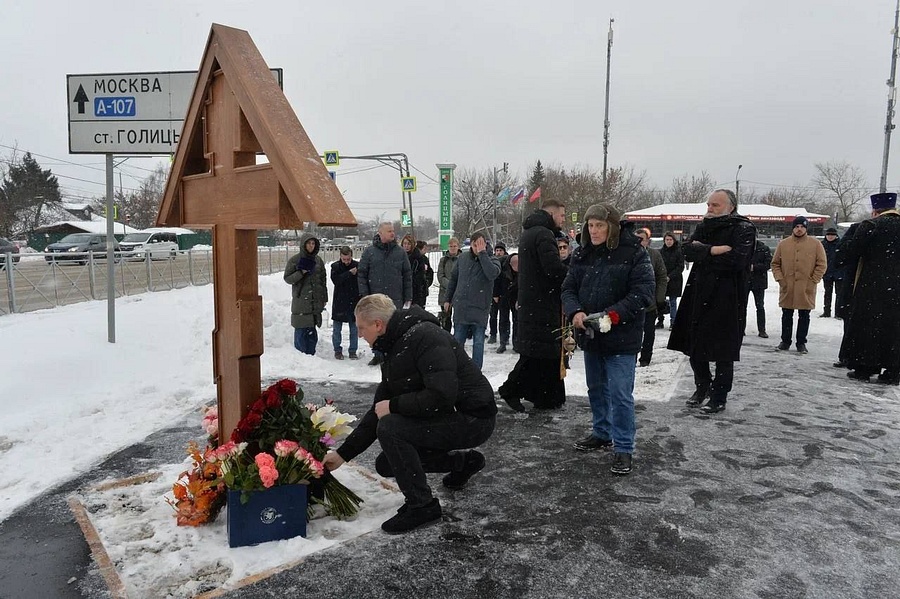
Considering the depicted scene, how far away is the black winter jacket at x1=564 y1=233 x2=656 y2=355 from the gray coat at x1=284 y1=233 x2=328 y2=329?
4.65m

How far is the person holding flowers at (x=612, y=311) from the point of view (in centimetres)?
451

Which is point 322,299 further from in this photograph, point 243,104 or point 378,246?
point 243,104

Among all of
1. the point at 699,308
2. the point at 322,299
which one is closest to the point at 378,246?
the point at 322,299

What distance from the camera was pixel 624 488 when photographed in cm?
418

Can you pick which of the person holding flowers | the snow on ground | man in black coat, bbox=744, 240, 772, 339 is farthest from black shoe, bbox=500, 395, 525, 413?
man in black coat, bbox=744, 240, 772, 339

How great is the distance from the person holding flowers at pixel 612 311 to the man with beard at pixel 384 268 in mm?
3748

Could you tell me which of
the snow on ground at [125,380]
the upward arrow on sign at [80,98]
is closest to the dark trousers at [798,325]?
the snow on ground at [125,380]

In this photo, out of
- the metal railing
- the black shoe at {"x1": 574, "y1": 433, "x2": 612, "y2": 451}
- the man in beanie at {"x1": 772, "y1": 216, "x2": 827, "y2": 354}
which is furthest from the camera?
the metal railing

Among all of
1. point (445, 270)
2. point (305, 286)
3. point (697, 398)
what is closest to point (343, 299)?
point (305, 286)

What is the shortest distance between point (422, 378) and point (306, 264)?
5.44m

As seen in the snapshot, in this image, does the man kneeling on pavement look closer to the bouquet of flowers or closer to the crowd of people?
the crowd of people

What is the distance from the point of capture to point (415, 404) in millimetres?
3498

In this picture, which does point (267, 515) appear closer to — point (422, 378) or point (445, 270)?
point (422, 378)

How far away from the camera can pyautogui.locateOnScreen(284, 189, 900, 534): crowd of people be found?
3.59 metres
